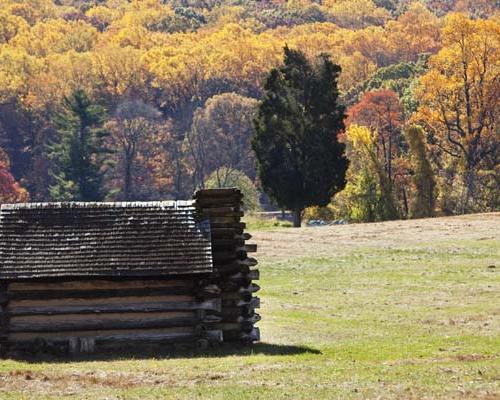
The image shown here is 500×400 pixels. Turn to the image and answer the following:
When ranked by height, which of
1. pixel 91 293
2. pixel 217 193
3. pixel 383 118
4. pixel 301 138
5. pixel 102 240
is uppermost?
pixel 383 118

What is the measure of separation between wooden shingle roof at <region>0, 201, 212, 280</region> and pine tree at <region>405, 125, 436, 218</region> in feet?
166

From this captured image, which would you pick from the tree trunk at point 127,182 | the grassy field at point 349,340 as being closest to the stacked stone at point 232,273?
the grassy field at point 349,340

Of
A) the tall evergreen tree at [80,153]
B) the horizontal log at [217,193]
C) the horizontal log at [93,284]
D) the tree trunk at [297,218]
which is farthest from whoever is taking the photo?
the tall evergreen tree at [80,153]

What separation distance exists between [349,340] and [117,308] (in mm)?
5787

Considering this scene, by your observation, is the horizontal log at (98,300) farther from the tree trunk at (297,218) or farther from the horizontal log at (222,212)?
the tree trunk at (297,218)

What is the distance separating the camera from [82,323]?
27922 mm

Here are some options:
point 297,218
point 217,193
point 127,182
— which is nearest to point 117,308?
point 217,193

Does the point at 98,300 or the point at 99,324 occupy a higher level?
the point at 98,300

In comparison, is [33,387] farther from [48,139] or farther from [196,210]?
[48,139]

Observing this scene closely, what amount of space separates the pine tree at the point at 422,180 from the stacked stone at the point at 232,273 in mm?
50665

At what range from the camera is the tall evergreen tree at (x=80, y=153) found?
104919 mm

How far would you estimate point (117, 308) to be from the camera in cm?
2800

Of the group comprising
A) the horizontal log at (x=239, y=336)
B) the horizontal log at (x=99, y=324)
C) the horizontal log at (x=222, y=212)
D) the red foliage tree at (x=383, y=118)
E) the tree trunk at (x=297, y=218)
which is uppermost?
the red foliage tree at (x=383, y=118)

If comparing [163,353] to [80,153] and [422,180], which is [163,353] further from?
[80,153]
